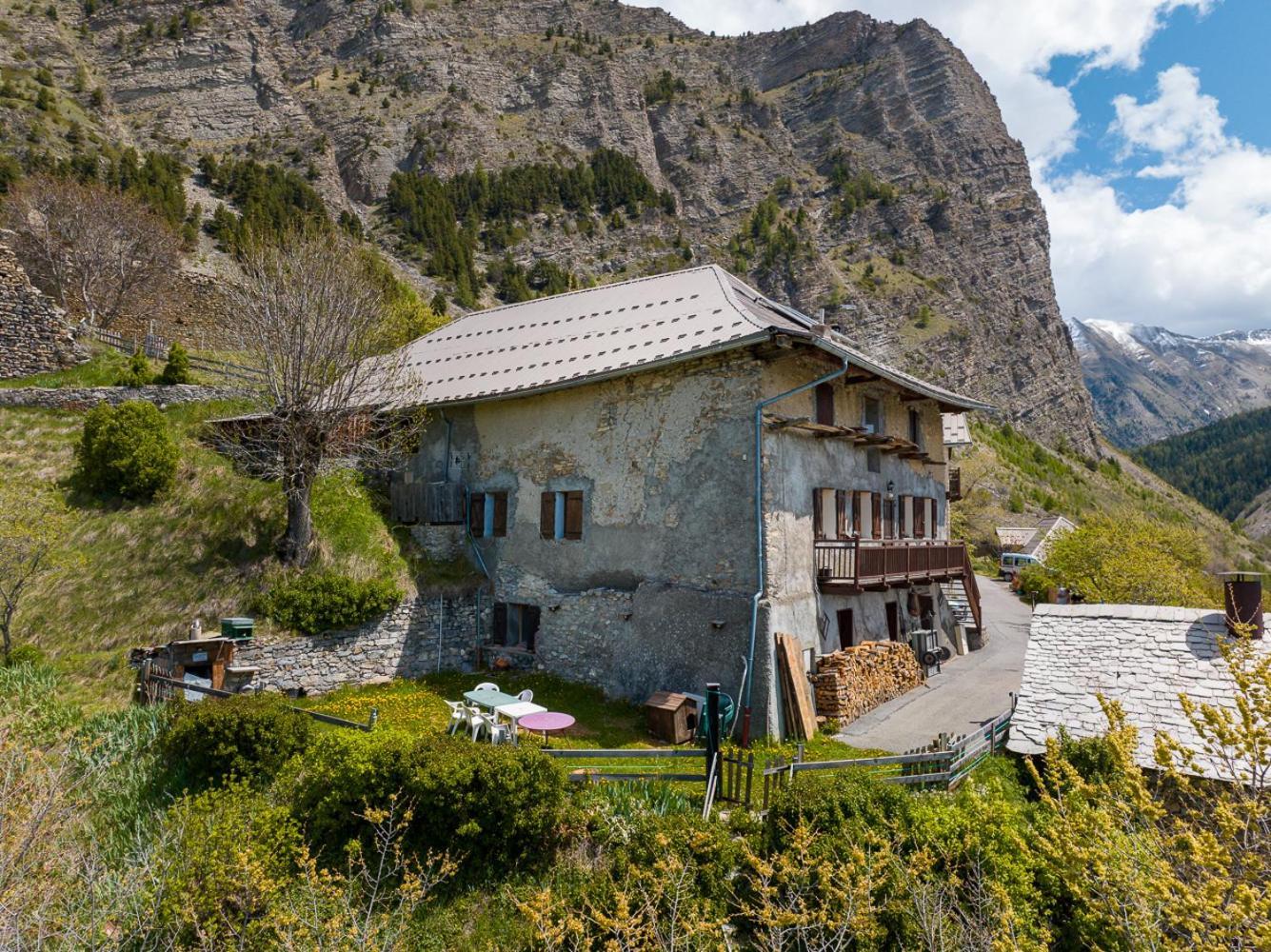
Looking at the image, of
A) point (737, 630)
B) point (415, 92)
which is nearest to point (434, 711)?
point (737, 630)

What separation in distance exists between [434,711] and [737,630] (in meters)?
6.99

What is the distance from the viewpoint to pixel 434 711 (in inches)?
627

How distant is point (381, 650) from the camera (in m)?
17.9

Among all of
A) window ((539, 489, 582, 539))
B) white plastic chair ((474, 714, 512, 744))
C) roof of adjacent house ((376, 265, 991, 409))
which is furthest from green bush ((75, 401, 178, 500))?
white plastic chair ((474, 714, 512, 744))

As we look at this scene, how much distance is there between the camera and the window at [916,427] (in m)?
23.3

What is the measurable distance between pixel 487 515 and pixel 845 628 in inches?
394

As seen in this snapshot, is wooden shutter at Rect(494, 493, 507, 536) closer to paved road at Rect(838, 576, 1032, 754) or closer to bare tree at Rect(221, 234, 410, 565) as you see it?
bare tree at Rect(221, 234, 410, 565)

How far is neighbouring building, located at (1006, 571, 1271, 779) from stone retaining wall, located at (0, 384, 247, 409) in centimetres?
2162

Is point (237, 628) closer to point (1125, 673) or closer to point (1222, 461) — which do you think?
point (1125, 673)

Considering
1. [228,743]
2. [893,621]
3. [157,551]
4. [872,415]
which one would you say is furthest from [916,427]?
[157,551]

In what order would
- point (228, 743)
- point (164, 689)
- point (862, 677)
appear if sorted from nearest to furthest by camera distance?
point (228, 743)
point (164, 689)
point (862, 677)

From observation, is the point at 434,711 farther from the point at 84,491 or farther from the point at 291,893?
A: the point at 84,491

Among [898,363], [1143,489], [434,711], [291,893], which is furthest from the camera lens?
[1143,489]

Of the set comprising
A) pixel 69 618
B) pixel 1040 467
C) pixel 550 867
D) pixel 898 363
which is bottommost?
pixel 550 867
